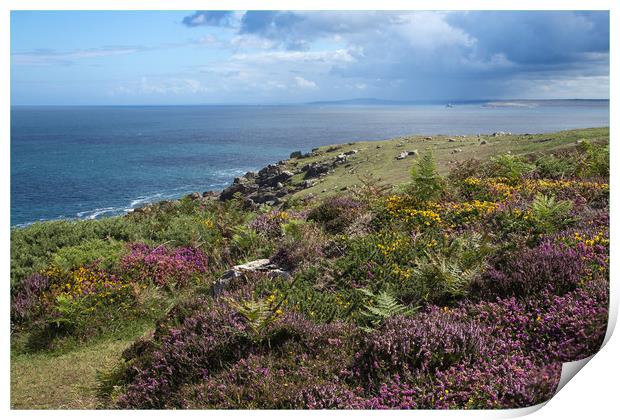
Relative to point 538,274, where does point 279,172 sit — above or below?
below

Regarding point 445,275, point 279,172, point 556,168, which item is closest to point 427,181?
point 445,275

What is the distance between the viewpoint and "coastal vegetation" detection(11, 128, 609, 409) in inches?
213

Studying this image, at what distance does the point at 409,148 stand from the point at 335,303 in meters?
31.0

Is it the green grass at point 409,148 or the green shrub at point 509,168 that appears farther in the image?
the green grass at point 409,148

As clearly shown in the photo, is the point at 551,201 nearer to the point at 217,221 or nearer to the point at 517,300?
the point at 517,300

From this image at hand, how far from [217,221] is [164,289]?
385 cm

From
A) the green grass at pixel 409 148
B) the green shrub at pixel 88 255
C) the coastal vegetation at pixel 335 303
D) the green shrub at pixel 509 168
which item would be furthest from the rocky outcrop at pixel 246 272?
the green grass at pixel 409 148

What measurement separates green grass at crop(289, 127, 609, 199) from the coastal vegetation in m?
12.0

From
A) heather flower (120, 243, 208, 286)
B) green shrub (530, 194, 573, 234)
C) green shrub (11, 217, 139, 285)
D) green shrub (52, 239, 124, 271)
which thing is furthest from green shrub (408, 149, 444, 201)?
green shrub (11, 217, 139, 285)

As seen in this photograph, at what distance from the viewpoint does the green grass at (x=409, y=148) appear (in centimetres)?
2544

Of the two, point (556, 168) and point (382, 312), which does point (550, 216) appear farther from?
point (556, 168)

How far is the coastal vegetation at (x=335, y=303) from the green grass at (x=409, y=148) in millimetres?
11965

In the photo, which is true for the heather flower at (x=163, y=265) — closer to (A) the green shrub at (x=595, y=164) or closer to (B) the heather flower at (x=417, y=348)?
(B) the heather flower at (x=417, y=348)

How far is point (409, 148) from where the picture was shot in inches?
1449
